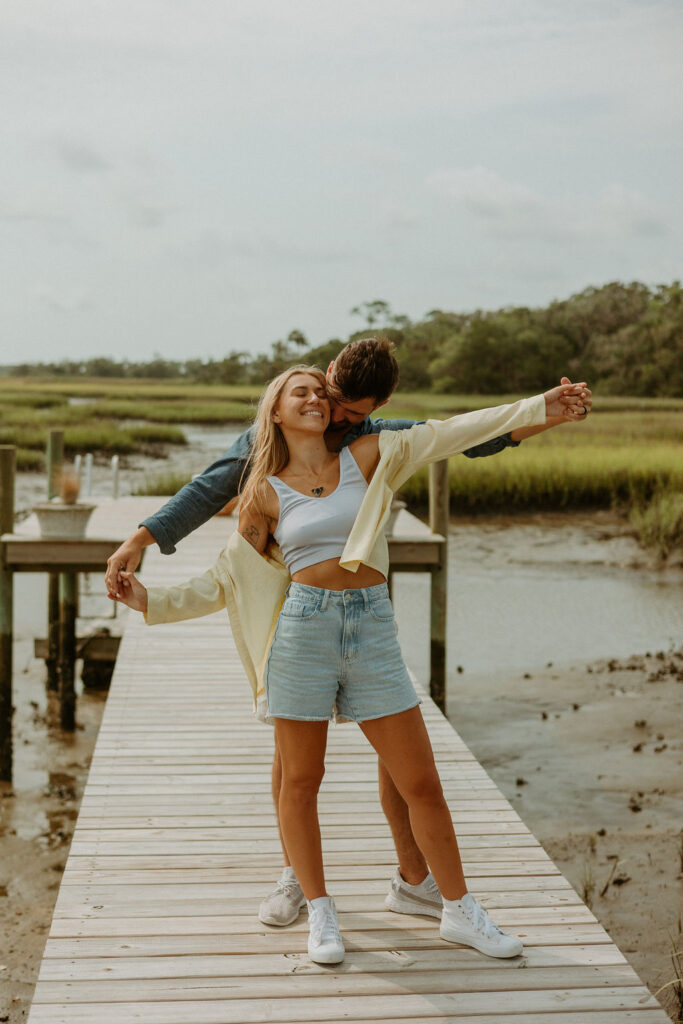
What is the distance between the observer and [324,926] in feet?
9.06

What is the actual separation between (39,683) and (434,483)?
4.31m

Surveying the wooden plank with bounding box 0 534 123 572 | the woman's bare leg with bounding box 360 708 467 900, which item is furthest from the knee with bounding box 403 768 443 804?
the wooden plank with bounding box 0 534 123 572

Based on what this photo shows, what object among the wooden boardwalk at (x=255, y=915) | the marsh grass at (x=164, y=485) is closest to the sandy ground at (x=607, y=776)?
the wooden boardwalk at (x=255, y=915)

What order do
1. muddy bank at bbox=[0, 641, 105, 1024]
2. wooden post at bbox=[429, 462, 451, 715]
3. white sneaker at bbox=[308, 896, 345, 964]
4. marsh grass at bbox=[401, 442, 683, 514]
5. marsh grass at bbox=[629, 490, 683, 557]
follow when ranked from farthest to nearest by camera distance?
marsh grass at bbox=[401, 442, 683, 514], marsh grass at bbox=[629, 490, 683, 557], wooden post at bbox=[429, 462, 451, 715], muddy bank at bbox=[0, 641, 105, 1024], white sneaker at bbox=[308, 896, 345, 964]

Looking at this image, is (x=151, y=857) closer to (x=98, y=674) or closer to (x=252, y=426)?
(x=252, y=426)

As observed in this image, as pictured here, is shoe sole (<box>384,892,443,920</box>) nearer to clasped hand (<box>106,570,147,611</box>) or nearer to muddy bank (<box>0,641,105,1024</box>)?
clasped hand (<box>106,570,147,611</box>)

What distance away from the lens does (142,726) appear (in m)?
4.79

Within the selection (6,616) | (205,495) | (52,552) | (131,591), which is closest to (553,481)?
(6,616)

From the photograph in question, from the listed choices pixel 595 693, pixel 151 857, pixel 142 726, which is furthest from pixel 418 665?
pixel 151 857

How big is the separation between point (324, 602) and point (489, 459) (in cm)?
2059

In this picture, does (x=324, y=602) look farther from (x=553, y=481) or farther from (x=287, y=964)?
(x=553, y=481)

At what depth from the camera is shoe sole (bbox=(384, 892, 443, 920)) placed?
3.00 meters

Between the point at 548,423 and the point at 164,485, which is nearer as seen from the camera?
the point at 548,423

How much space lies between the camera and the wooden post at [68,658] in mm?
8195
